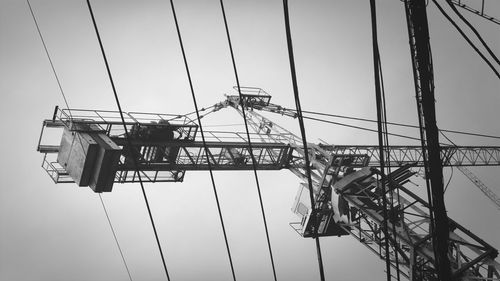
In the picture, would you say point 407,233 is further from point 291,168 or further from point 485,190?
point 485,190

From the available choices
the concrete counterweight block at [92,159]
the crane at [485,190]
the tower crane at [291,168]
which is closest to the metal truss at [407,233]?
the tower crane at [291,168]

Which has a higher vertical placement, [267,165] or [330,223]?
[267,165]

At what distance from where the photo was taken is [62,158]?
17453 mm

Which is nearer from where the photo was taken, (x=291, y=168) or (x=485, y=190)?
(x=291, y=168)

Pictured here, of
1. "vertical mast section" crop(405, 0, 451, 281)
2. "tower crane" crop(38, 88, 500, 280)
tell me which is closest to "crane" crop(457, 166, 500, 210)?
"tower crane" crop(38, 88, 500, 280)

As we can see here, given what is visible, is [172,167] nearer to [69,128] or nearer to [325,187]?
[69,128]

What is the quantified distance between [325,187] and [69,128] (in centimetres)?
1160

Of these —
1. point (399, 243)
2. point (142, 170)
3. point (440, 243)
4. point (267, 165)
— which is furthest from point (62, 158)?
point (440, 243)

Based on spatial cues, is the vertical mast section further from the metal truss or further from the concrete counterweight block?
the concrete counterweight block

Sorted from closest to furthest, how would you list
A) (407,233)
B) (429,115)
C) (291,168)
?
1. (429,115)
2. (407,233)
3. (291,168)

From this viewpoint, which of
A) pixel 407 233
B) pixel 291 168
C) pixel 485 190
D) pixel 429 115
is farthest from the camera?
pixel 485 190

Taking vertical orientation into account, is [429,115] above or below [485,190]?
below

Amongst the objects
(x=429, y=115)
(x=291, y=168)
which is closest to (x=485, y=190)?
(x=291, y=168)

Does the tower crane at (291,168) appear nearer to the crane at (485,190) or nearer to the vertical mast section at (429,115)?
the vertical mast section at (429,115)
